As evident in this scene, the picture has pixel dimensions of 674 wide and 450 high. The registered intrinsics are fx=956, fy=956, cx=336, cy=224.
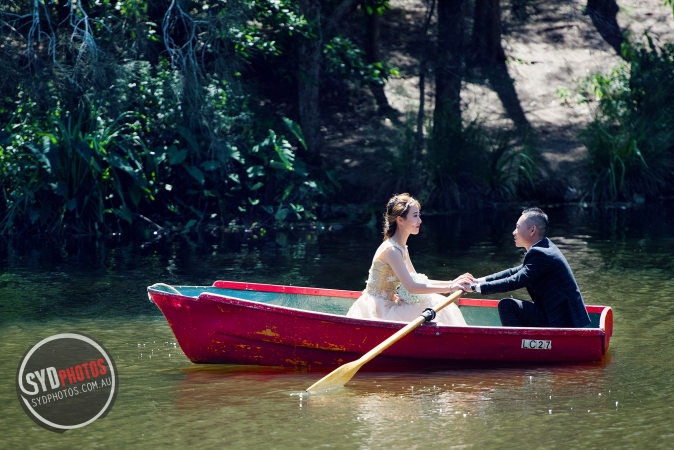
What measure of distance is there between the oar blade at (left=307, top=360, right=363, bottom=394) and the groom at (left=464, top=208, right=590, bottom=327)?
3.60 ft

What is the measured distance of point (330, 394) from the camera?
648 cm

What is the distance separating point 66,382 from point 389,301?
2.45 metres

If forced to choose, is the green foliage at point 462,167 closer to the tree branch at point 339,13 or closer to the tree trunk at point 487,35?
the tree branch at point 339,13

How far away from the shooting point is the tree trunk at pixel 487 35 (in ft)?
62.6

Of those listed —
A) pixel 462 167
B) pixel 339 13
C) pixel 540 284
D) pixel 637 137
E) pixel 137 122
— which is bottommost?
pixel 540 284

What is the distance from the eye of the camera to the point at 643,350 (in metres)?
7.52

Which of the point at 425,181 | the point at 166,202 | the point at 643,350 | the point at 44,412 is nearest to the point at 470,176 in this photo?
the point at 425,181

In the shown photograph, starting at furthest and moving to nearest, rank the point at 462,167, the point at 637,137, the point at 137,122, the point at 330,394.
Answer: the point at 637,137
the point at 462,167
the point at 137,122
the point at 330,394

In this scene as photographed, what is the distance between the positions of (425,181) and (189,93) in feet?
14.5

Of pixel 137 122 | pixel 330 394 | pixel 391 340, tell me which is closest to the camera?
pixel 330 394

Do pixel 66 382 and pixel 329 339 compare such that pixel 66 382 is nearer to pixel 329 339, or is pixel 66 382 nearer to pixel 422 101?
pixel 329 339

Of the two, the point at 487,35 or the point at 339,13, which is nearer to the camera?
the point at 339,13

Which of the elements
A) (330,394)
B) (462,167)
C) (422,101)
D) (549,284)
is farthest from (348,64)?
(330,394)

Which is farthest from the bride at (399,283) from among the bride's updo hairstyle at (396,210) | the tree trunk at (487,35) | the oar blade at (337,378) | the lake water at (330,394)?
the tree trunk at (487,35)
